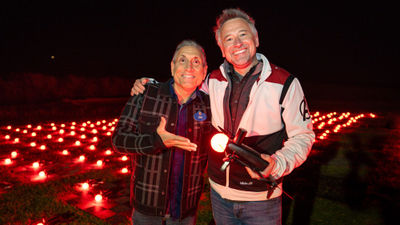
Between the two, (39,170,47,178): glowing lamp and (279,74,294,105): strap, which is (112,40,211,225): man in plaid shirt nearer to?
(279,74,294,105): strap

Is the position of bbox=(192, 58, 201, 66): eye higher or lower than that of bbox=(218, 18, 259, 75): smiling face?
lower

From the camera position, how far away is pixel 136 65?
33312 mm

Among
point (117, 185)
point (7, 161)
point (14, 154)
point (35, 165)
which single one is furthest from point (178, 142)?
point (14, 154)

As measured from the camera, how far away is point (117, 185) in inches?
253

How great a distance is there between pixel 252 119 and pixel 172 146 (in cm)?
80

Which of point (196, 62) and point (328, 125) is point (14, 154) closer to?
point (196, 62)

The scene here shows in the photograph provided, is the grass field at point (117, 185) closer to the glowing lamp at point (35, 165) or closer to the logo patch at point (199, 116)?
the glowing lamp at point (35, 165)

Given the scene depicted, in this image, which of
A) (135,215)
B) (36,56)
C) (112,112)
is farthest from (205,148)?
(36,56)

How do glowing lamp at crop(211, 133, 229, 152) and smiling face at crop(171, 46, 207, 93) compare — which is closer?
glowing lamp at crop(211, 133, 229, 152)

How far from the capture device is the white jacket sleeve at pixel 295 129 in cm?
225

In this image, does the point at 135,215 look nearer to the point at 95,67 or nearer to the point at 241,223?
the point at 241,223

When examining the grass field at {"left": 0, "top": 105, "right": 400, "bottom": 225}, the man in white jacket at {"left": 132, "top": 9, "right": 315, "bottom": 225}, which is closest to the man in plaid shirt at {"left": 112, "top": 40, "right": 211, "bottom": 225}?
the man in white jacket at {"left": 132, "top": 9, "right": 315, "bottom": 225}

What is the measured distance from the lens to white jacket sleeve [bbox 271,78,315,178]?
7.40 feet

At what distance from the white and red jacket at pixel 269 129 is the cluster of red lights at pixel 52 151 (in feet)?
13.4
